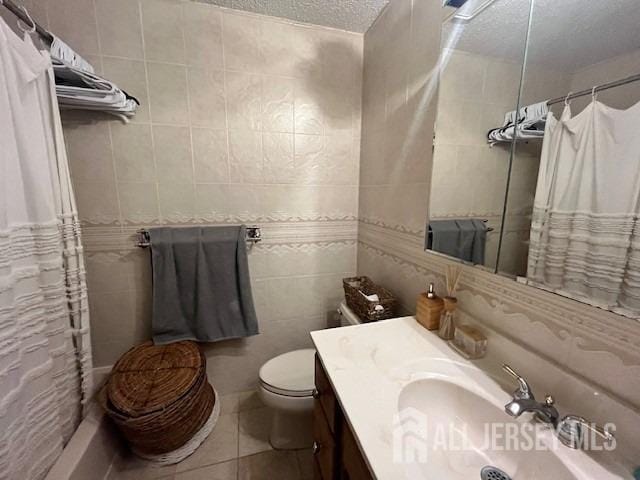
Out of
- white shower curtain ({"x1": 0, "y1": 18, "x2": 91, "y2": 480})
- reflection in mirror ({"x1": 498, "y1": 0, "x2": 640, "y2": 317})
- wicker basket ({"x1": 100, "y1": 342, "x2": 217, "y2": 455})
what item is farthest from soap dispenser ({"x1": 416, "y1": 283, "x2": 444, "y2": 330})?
white shower curtain ({"x1": 0, "y1": 18, "x2": 91, "y2": 480})

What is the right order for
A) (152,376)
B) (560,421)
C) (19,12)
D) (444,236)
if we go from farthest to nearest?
(152,376) → (444,236) → (19,12) → (560,421)

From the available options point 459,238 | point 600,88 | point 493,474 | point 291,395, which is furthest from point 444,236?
point 291,395

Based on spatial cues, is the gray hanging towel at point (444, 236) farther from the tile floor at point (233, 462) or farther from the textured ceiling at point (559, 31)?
the tile floor at point (233, 462)

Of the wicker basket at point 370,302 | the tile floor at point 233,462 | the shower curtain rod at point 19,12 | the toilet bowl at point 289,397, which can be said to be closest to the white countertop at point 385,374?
the wicker basket at point 370,302

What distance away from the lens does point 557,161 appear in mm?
638

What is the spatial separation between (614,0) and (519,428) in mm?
954

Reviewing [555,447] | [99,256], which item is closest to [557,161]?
[555,447]

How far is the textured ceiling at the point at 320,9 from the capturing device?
1.24 m

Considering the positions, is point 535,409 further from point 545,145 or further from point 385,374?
point 545,145

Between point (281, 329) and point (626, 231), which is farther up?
point (626, 231)

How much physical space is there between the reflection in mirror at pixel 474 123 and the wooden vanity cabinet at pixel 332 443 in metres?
0.63

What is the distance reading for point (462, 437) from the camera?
0.64 m

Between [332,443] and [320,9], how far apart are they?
Result: 1.84 meters

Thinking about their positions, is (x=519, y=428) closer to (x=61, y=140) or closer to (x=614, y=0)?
(x=614, y=0)
